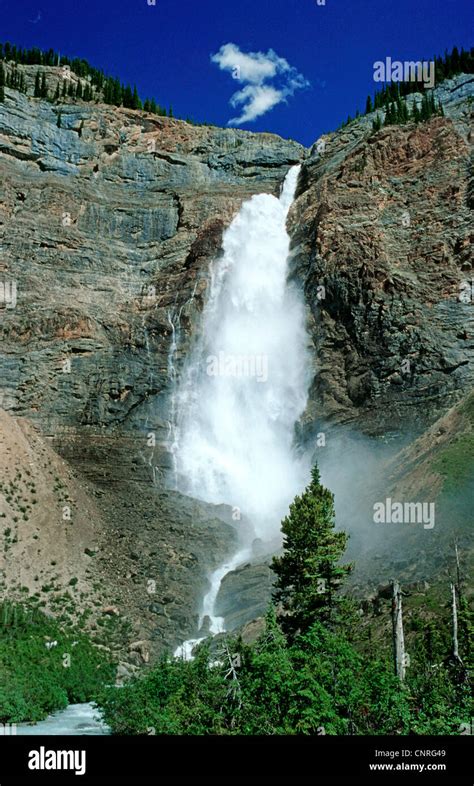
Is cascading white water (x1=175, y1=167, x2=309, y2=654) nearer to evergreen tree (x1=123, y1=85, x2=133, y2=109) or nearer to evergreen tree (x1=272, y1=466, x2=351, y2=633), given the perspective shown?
evergreen tree (x1=272, y1=466, x2=351, y2=633)

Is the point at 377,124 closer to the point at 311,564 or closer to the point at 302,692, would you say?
the point at 311,564

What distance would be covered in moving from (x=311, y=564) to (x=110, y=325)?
146 ft

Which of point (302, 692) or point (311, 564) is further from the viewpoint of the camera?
point (311, 564)

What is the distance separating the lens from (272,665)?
19.1m

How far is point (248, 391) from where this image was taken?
6669 centimetres

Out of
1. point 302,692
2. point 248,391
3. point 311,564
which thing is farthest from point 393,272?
point 302,692

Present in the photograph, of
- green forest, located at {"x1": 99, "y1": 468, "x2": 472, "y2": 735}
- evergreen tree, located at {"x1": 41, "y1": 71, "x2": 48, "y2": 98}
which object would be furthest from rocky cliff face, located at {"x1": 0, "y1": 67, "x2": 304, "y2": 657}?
green forest, located at {"x1": 99, "y1": 468, "x2": 472, "y2": 735}

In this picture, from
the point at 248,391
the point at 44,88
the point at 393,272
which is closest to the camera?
the point at 393,272

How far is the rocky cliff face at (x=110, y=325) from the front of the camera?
4688 centimetres

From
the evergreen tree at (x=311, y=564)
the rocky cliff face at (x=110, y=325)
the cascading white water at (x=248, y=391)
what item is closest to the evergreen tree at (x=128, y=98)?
the rocky cliff face at (x=110, y=325)

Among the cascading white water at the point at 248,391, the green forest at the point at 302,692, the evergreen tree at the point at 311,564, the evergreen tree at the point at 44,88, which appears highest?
the evergreen tree at the point at 44,88

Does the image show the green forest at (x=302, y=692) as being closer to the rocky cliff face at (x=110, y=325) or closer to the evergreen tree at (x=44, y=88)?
the rocky cliff face at (x=110, y=325)

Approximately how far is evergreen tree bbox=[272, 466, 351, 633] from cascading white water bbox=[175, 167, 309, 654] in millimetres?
18999

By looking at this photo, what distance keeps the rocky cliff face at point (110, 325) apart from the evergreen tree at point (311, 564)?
500 inches
